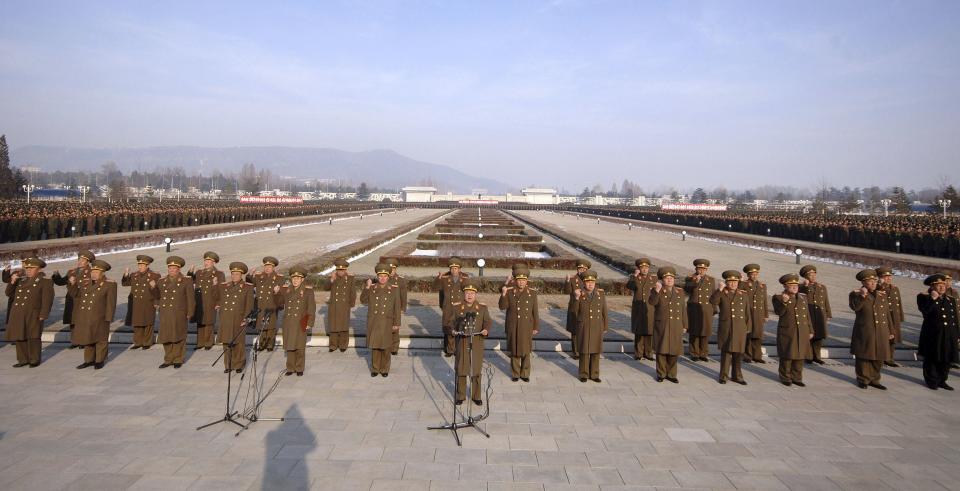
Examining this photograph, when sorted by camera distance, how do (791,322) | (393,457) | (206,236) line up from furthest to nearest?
1. (206,236)
2. (791,322)
3. (393,457)

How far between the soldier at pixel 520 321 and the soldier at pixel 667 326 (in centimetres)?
170

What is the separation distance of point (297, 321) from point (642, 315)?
5106 millimetres

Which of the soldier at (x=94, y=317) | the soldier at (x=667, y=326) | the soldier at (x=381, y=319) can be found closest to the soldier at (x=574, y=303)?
the soldier at (x=667, y=326)

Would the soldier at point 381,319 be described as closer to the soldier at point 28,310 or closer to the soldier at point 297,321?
the soldier at point 297,321

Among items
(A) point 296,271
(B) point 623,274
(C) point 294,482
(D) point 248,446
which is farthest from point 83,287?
(B) point 623,274

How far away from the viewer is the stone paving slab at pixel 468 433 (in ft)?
15.6

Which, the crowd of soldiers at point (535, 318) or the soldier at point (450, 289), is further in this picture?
the soldier at point (450, 289)

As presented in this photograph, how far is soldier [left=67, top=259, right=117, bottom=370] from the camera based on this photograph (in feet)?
24.6

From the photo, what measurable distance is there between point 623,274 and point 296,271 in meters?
11.2

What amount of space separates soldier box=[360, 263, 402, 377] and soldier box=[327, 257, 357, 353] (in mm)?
953

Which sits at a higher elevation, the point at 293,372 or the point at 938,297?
the point at 938,297

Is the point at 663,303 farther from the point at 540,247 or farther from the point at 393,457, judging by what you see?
the point at 540,247

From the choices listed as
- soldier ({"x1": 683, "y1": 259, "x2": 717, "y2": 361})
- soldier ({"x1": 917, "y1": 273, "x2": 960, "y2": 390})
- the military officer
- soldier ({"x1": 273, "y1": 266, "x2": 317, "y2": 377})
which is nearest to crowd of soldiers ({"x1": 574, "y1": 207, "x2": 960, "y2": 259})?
soldier ({"x1": 917, "y1": 273, "x2": 960, "y2": 390})

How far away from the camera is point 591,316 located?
746 centimetres
